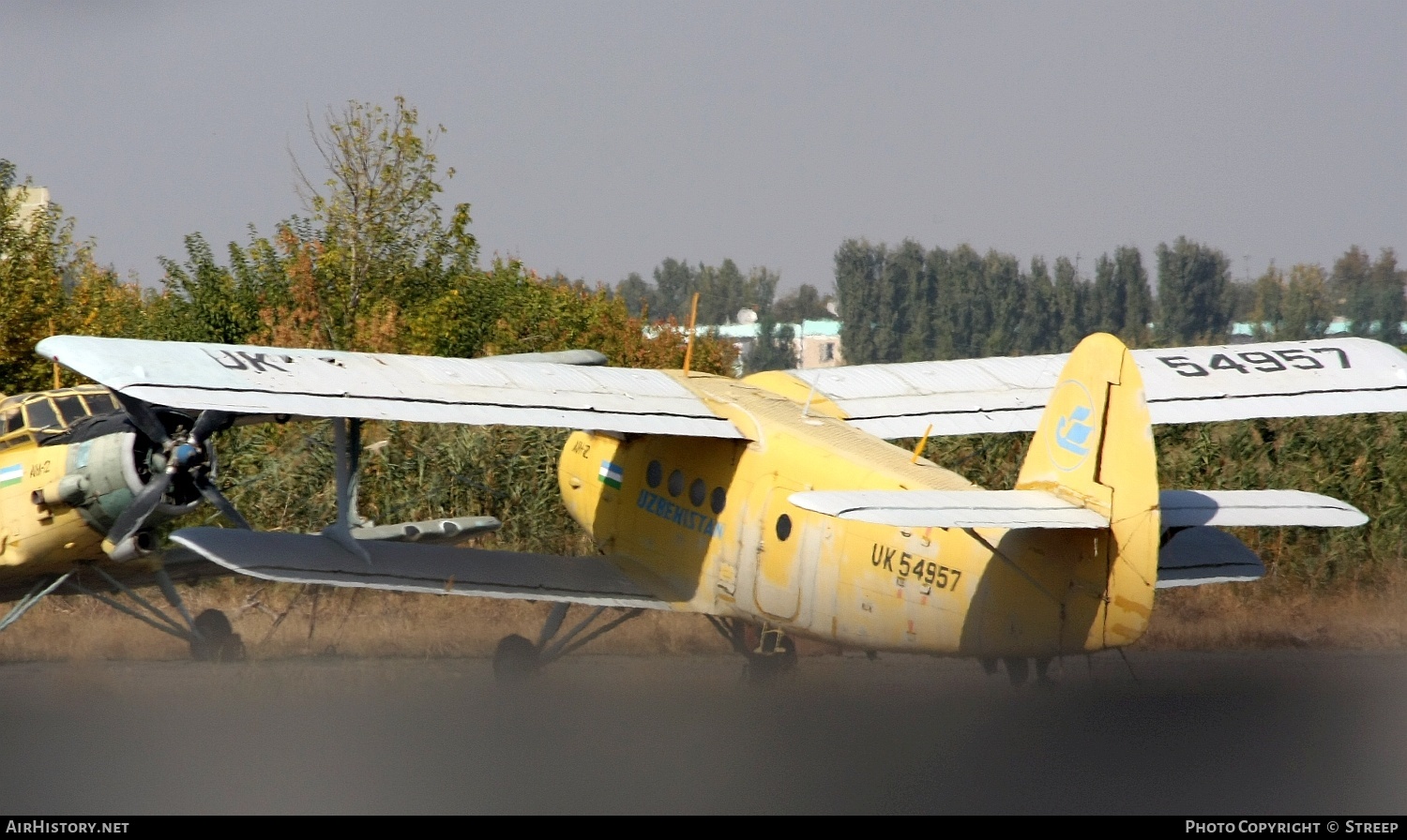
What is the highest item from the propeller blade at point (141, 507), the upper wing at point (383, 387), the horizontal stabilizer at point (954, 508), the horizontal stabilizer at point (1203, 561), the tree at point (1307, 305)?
the tree at point (1307, 305)

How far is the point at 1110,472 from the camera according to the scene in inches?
342

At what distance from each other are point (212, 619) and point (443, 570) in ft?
10.2

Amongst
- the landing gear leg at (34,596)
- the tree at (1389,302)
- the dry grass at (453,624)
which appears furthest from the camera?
the tree at (1389,302)

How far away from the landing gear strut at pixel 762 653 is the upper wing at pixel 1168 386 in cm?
197

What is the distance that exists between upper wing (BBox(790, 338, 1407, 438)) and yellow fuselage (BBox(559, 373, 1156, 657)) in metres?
0.71

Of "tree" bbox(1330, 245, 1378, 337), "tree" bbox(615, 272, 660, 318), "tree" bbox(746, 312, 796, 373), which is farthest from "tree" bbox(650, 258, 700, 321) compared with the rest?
"tree" bbox(1330, 245, 1378, 337)

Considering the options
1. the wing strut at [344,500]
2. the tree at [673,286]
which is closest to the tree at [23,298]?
the wing strut at [344,500]

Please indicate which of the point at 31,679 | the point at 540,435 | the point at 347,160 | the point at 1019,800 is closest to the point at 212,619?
the point at 31,679

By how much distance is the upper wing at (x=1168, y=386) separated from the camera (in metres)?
11.9

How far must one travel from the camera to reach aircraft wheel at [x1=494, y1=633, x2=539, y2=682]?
11.5 m

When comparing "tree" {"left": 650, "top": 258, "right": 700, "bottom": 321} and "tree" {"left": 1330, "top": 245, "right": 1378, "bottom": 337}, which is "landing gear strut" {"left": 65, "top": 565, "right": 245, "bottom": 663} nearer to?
"tree" {"left": 1330, "top": 245, "right": 1378, "bottom": 337}

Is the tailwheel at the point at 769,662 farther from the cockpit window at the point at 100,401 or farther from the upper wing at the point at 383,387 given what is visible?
the cockpit window at the point at 100,401

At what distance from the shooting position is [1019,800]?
771 centimetres

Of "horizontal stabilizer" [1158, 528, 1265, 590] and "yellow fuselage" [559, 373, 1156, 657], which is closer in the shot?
"yellow fuselage" [559, 373, 1156, 657]
